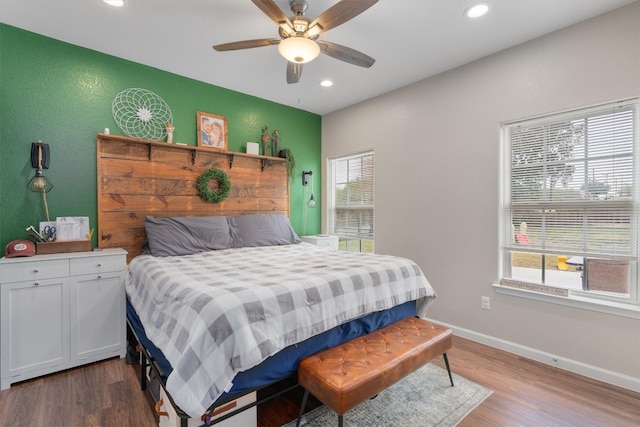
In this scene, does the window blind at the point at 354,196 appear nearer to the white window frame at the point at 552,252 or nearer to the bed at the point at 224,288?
the bed at the point at 224,288

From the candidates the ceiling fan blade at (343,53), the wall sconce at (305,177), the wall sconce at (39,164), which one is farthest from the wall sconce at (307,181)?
the wall sconce at (39,164)

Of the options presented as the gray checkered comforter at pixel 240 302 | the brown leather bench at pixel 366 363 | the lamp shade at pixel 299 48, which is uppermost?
the lamp shade at pixel 299 48

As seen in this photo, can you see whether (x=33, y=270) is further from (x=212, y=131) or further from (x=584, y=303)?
(x=584, y=303)

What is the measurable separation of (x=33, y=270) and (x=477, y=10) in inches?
151

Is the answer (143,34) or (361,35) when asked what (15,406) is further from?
(361,35)

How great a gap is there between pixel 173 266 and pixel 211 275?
52cm

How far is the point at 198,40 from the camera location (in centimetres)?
261

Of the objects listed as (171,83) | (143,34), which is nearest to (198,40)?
(143,34)

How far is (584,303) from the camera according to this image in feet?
7.48

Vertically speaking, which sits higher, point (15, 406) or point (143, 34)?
point (143, 34)

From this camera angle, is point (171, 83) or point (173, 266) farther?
point (171, 83)

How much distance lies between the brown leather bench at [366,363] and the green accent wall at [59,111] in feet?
8.30

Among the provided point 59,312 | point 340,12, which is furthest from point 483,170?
point 59,312

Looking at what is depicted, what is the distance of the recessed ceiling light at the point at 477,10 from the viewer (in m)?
2.15
